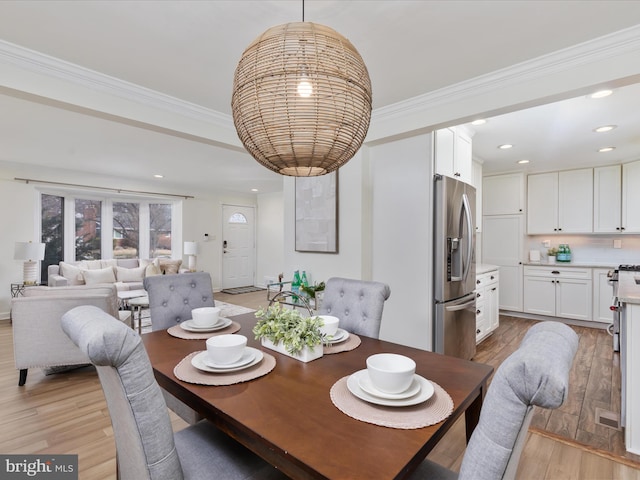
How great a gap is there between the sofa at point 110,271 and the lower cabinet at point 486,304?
517cm

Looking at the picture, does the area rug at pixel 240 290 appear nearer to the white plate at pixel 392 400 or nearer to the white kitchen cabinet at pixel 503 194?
the white kitchen cabinet at pixel 503 194

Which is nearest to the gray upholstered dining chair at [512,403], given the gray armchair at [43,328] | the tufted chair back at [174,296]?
the tufted chair back at [174,296]

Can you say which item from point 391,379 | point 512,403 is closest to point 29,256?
point 391,379

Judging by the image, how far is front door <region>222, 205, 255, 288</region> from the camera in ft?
25.7

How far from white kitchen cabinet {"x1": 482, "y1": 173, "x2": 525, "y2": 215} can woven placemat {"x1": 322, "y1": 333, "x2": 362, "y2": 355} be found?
462cm

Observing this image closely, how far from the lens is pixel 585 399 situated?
263cm

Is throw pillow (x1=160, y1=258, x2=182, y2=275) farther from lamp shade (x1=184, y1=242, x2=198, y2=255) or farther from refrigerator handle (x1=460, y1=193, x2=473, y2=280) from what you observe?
refrigerator handle (x1=460, y1=193, x2=473, y2=280)

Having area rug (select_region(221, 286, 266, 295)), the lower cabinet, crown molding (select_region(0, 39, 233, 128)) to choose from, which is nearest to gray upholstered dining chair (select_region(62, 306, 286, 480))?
crown molding (select_region(0, 39, 233, 128))

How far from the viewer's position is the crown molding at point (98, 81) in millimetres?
1907

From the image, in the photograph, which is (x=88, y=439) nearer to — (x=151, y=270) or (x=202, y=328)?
(x=202, y=328)

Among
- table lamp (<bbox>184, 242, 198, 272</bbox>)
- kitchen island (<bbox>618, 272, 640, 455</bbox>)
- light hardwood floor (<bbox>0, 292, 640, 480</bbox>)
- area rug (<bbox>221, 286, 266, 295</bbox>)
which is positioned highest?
table lamp (<bbox>184, 242, 198, 272</bbox>)

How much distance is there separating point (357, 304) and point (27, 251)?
508 centimetres

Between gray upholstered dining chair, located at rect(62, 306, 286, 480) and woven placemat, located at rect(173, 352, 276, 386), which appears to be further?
woven placemat, located at rect(173, 352, 276, 386)

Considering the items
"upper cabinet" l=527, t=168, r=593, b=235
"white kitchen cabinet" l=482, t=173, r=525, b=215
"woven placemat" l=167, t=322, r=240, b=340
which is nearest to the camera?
"woven placemat" l=167, t=322, r=240, b=340
